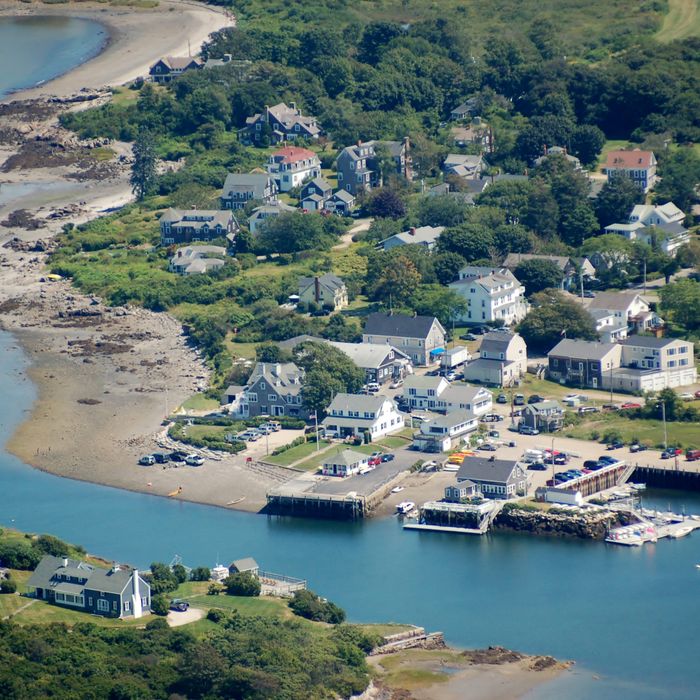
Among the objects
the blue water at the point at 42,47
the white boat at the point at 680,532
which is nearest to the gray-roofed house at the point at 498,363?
the white boat at the point at 680,532

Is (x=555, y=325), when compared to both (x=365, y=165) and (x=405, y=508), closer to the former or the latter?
(x=405, y=508)

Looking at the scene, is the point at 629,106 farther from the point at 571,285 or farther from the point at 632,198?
the point at 571,285

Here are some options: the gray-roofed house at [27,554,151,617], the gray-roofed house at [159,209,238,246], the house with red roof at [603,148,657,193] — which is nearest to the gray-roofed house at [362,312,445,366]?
the gray-roofed house at [159,209,238,246]

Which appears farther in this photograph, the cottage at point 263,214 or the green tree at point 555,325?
the cottage at point 263,214

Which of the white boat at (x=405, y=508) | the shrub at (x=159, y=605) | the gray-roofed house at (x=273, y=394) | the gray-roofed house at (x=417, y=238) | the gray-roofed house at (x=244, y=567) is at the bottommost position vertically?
the shrub at (x=159, y=605)

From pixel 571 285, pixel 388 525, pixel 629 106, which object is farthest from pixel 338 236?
pixel 388 525

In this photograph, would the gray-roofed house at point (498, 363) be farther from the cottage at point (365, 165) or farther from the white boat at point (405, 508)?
the cottage at point (365, 165)

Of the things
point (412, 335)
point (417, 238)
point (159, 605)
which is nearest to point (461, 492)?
point (159, 605)
